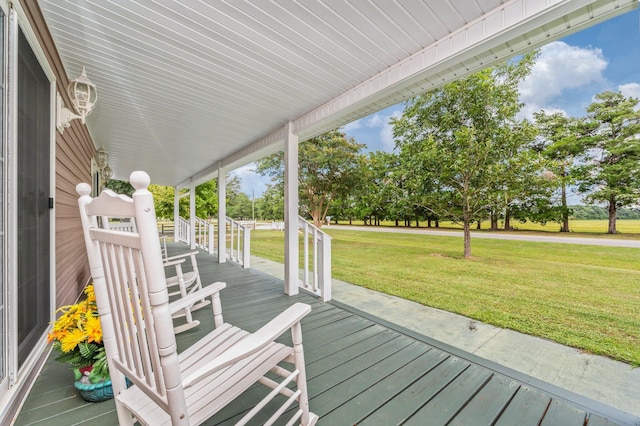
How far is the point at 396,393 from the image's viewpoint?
1.59 metres

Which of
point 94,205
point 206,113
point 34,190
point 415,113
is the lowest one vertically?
point 94,205

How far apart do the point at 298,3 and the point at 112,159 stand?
635 cm

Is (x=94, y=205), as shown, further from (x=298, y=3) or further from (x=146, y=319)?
(x=298, y=3)

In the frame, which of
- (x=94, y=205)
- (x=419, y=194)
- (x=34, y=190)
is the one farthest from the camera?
(x=419, y=194)

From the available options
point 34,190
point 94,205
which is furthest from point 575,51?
point 34,190

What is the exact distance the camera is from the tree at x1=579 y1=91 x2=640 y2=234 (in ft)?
8.85

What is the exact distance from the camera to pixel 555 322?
3.11 m

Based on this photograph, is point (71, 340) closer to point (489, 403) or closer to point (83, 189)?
point (83, 189)

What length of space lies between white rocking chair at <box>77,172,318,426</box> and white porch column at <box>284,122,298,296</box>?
2263 millimetres

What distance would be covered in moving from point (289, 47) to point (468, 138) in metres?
5.97

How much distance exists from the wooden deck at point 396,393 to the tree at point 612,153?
8.00 feet

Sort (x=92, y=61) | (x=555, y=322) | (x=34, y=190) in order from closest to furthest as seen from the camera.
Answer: (x=34, y=190), (x=92, y=61), (x=555, y=322)

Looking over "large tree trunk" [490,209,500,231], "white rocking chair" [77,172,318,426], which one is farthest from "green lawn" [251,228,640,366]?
"white rocking chair" [77,172,318,426]

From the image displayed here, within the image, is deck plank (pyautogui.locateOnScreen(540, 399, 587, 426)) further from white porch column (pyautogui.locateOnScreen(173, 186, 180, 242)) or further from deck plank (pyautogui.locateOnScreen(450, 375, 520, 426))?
white porch column (pyautogui.locateOnScreen(173, 186, 180, 242))
